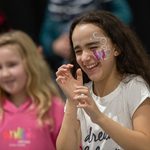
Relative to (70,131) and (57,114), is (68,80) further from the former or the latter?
(57,114)

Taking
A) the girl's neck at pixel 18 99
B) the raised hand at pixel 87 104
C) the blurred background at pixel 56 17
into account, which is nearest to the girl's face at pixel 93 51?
the raised hand at pixel 87 104

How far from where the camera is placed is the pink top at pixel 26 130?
2230mm

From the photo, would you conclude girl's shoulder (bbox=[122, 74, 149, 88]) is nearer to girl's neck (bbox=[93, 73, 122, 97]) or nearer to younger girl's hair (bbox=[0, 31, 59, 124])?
girl's neck (bbox=[93, 73, 122, 97])

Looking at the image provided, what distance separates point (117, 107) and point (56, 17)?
135 centimetres

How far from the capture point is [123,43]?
1.66m

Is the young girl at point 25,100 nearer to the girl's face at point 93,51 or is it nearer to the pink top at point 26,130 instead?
the pink top at point 26,130

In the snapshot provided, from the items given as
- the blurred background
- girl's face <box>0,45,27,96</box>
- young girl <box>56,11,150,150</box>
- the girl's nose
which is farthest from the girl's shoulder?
the blurred background

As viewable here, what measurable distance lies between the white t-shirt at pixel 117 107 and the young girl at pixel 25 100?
0.57 meters

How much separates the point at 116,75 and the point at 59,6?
1285mm

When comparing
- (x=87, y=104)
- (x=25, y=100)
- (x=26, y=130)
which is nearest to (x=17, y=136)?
(x=26, y=130)

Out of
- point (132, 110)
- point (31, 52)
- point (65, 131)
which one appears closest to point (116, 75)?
point (132, 110)

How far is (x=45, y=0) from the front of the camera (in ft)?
10.0

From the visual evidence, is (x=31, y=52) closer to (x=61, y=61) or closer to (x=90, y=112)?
(x=61, y=61)

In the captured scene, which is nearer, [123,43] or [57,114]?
[123,43]
